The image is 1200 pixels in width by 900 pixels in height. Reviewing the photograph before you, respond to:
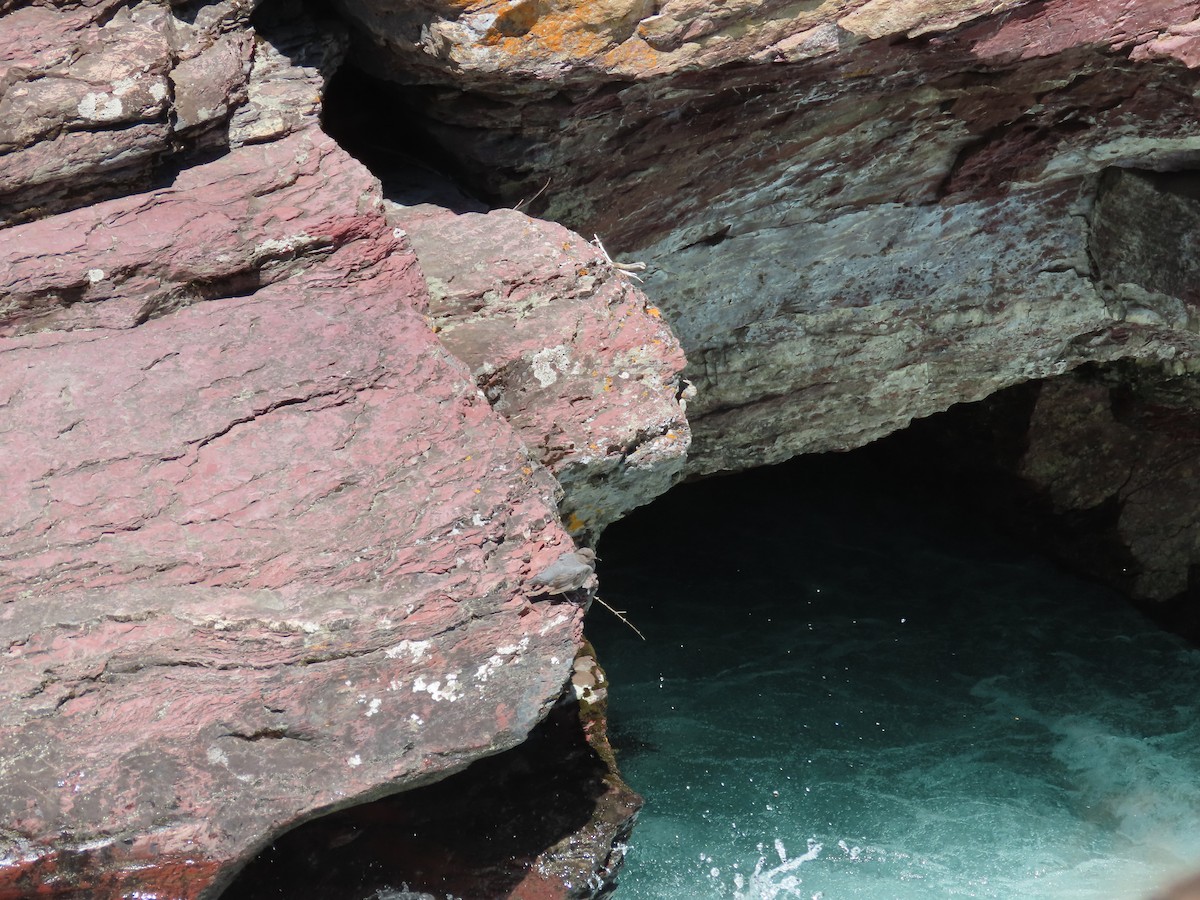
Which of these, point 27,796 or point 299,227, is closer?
point 27,796

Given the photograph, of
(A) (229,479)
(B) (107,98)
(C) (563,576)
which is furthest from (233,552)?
(B) (107,98)

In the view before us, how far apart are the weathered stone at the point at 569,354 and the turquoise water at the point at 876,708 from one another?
6.33 ft

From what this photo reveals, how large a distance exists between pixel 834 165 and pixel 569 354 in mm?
1862

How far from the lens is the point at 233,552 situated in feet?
8.04

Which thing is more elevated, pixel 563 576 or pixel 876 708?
pixel 563 576

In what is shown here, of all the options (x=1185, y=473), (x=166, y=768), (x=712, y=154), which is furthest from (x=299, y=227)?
(x=1185, y=473)

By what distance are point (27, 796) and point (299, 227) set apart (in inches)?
62.5

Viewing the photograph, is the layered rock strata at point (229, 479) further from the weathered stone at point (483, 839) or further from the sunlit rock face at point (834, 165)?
the sunlit rock face at point (834, 165)

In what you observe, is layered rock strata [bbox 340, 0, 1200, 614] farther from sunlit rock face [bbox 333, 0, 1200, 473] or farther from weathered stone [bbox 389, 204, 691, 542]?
weathered stone [bbox 389, 204, 691, 542]

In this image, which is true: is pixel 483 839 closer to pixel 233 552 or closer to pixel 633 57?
pixel 233 552

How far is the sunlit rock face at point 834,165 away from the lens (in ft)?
11.5

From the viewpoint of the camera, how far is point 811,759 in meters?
4.93

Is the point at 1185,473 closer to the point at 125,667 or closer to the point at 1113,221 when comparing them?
the point at 1113,221

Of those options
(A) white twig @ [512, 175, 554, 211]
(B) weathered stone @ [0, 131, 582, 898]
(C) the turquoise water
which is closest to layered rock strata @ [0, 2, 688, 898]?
(B) weathered stone @ [0, 131, 582, 898]
